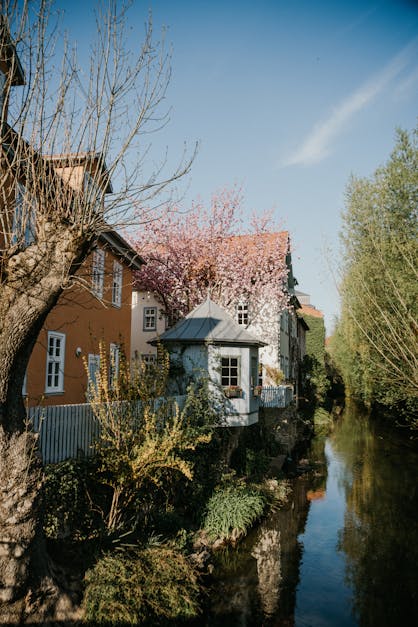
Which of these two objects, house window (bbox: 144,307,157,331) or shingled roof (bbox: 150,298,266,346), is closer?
shingled roof (bbox: 150,298,266,346)

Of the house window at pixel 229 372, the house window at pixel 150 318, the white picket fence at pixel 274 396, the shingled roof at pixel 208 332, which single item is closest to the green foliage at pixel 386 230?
the shingled roof at pixel 208 332

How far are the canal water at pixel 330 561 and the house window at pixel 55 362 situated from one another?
260 inches

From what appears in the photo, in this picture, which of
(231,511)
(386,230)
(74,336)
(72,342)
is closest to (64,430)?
(231,511)

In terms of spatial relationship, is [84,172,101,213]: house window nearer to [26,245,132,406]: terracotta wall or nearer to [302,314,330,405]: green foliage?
[26,245,132,406]: terracotta wall

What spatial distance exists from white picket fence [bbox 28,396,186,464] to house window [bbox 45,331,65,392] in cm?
404

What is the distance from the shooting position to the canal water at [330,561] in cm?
798

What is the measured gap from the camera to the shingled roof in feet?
47.1

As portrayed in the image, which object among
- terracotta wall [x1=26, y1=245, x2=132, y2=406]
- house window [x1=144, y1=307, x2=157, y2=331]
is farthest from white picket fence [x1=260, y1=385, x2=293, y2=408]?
house window [x1=144, y1=307, x2=157, y2=331]

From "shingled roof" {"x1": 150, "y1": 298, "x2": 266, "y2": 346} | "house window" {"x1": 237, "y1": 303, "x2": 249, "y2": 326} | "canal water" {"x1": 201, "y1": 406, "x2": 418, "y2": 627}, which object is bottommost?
"canal water" {"x1": 201, "y1": 406, "x2": 418, "y2": 627}

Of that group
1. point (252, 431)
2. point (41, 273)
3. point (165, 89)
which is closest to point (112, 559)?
point (41, 273)

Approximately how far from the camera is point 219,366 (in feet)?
46.7

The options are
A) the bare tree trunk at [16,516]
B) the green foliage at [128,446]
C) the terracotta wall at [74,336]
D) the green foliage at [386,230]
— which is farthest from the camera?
the green foliage at [386,230]

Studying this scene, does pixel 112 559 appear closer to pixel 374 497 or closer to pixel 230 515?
pixel 230 515

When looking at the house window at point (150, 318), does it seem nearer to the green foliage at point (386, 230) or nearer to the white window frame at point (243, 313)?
the white window frame at point (243, 313)
